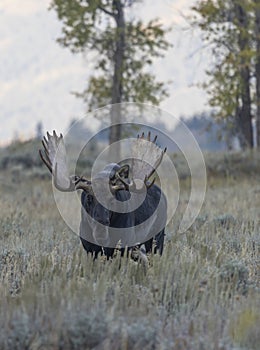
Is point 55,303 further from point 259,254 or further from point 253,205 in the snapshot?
point 253,205

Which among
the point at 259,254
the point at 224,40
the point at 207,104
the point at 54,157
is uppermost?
the point at 224,40

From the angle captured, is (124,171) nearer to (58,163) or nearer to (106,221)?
(58,163)

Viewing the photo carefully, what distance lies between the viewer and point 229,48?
2452cm

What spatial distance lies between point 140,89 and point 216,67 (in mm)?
2871

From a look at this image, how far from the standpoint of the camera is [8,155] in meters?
30.2

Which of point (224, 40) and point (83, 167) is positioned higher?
point (224, 40)

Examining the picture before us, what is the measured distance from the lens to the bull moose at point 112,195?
293 inches

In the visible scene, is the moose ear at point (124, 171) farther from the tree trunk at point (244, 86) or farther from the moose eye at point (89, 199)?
the tree trunk at point (244, 86)

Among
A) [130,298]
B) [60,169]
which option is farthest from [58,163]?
[130,298]

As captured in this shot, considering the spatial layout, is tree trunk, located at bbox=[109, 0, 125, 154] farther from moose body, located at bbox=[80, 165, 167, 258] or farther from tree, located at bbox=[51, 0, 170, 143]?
moose body, located at bbox=[80, 165, 167, 258]

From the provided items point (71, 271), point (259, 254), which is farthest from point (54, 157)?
point (259, 254)

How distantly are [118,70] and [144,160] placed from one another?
17200 millimetres

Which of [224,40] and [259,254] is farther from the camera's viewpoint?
[224,40]

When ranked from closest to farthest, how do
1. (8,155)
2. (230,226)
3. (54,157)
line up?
(54,157)
(230,226)
(8,155)
